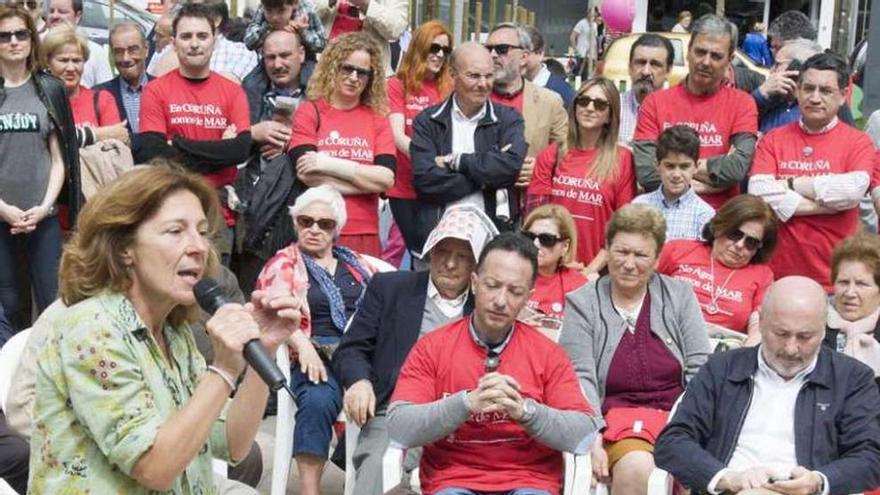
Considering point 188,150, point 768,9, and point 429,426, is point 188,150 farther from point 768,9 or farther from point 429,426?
point 768,9

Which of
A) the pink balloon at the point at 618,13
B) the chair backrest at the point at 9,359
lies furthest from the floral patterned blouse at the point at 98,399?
the pink balloon at the point at 618,13

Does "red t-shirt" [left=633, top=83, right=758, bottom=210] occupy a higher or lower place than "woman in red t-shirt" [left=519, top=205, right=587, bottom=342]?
higher

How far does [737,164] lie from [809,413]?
2.43 m

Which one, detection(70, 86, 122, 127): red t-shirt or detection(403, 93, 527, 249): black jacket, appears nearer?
detection(403, 93, 527, 249): black jacket

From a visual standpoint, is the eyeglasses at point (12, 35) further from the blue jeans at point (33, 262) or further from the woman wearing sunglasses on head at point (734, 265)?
the woman wearing sunglasses on head at point (734, 265)

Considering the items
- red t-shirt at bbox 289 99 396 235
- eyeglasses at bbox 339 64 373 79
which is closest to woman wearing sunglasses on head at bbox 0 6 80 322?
red t-shirt at bbox 289 99 396 235

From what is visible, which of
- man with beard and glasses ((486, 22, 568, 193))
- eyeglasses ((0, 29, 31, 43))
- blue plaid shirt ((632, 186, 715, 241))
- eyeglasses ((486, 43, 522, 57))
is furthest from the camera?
eyeglasses ((486, 43, 522, 57))

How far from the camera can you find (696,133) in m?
6.96

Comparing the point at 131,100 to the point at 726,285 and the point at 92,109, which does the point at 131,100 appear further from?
the point at 726,285

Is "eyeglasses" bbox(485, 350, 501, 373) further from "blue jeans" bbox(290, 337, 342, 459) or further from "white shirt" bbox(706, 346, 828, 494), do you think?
"blue jeans" bbox(290, 337, 342, 459)

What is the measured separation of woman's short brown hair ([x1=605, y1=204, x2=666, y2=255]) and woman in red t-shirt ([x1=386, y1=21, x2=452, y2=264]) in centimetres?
206

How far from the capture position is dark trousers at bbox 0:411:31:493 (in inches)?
197

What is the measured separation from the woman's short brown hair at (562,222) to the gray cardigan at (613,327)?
67 centimetres

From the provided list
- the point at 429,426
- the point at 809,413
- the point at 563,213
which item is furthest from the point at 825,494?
the point at 563,213
